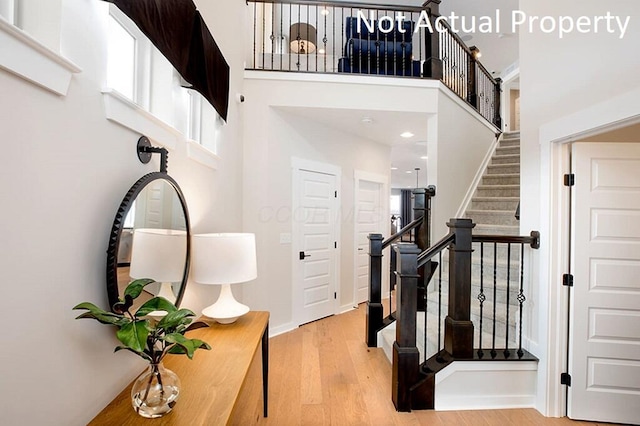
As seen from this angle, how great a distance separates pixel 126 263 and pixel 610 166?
2982mm

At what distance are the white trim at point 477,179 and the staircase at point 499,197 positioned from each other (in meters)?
0.06

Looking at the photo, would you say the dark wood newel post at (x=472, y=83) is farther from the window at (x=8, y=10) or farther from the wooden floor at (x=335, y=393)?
the window at (x=8, y=10)

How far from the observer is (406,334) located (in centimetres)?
228

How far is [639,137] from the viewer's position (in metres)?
2.19

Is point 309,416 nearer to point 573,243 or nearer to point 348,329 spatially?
point 348,329

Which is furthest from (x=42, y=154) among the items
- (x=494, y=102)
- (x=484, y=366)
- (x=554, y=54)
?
(x=494, y=102)

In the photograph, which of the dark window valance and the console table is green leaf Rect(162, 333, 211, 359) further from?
the dark window valance

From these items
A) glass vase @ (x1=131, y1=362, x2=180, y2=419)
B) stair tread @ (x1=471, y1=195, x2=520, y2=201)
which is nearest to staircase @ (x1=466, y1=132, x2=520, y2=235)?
stair tread @ (x1=471, y1=195, x2=520, y2=201)

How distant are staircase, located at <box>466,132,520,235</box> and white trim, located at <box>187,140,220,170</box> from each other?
3.42 meters

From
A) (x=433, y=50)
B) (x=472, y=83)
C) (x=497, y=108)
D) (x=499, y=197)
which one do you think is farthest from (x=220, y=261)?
(x=497, y=108)

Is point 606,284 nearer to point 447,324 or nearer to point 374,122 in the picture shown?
point 447,324

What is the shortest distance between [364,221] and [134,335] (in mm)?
4351

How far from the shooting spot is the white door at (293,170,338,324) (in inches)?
158

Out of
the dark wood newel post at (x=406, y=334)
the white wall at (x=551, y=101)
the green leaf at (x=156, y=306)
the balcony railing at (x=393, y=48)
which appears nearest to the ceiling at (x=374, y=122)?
the balcony railing at (x=393, y=48)
